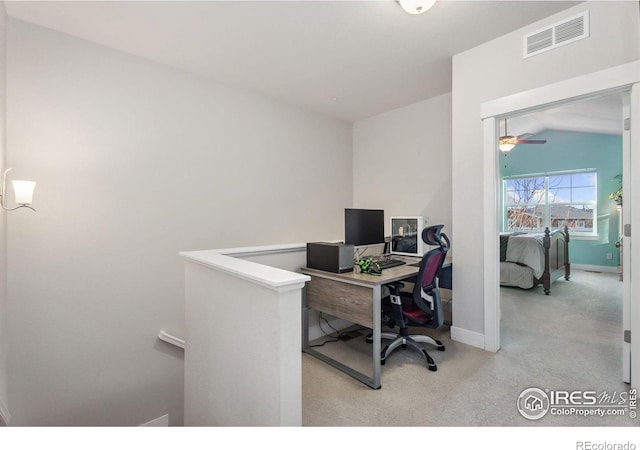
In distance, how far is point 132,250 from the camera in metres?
2.67

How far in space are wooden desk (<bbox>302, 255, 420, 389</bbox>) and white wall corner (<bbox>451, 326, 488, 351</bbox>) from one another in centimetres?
79

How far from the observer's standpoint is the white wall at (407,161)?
3539 mm

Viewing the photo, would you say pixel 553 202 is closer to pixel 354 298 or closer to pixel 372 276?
pixel 372 276

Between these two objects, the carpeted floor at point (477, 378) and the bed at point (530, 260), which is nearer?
the carpeted floor at point (477, 378)

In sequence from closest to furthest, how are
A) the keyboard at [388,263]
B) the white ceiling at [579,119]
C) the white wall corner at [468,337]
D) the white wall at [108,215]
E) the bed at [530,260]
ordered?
1. the white wall at [108,215]
2. the keyboard at [388,263]
3. the white wall corner at [468,337]
4. the white ceiling at [579,119]
5. the bed at [530,260]

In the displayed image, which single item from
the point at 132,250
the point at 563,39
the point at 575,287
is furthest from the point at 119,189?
the point at 575,287

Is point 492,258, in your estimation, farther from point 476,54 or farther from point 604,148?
point 604,148

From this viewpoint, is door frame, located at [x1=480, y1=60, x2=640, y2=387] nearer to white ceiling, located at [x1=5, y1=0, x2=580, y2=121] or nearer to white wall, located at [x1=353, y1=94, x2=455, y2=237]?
white ceiling, located at [x1=5, y1=0, x2=580, y2=121]

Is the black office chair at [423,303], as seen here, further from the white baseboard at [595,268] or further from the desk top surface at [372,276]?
the white baseboard at [595,268]

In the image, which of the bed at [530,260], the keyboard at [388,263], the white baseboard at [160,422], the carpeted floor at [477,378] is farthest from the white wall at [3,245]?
the bed at [530,260]

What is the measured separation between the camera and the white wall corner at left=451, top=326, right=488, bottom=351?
2.54 meters

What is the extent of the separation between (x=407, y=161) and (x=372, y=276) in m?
2.29

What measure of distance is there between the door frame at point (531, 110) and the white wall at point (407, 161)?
1.00 meters

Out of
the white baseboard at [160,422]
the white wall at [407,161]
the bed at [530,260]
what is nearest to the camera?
the white baseboard at [160,422]
